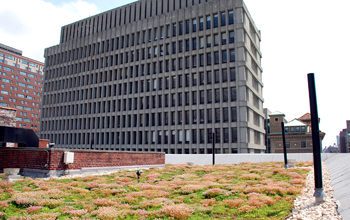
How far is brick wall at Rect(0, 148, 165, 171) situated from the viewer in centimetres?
1886

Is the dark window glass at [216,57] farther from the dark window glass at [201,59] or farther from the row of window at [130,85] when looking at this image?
the dark window glass at [201,59]

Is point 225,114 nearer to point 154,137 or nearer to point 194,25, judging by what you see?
point 154,137

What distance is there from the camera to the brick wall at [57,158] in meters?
18.9

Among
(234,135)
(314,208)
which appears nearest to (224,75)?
(234,135)

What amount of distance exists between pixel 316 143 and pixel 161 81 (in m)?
52.0

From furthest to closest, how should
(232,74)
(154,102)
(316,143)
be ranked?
1. (154,102)
2. (232,74)
3. (316,143)

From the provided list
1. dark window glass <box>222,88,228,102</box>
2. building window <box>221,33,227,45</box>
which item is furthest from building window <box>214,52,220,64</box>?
dark window glass <box>222,88,228,102</box>

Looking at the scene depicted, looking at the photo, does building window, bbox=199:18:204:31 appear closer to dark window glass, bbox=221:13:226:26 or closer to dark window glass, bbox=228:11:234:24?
dark window glass, bbox=221:13:226:26

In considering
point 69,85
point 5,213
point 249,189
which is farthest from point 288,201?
point 69,85

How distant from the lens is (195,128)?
5569 cm

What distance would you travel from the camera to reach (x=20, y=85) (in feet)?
443

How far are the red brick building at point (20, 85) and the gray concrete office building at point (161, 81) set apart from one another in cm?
6216

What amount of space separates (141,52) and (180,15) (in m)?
12.1

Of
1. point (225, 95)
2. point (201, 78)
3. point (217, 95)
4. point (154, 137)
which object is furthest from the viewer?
point (154, 137)
